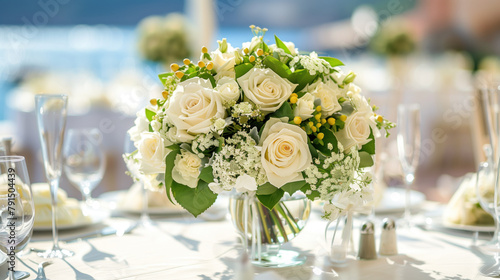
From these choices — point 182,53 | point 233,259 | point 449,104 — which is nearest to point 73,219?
point 233,259

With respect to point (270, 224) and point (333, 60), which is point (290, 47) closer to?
point (333, 60)

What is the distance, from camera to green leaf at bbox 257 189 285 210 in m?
1.01

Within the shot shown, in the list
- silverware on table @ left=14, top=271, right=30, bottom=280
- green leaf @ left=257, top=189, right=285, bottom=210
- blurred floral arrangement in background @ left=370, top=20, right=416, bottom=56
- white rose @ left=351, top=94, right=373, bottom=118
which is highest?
blurred floral arrangement in background @ left=370, top=20, right=416, bottom=56

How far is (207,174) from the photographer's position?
0.99 meters

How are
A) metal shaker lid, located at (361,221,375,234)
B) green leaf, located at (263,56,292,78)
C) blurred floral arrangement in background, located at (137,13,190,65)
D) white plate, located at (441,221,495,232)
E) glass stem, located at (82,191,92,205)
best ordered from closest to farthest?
1. green leaf, located at (263,56,292,78)
2. metal shaker lid, located at (361,221,375,234)
3. white plate, located at (441,221,495,232)
4. glass stem, located at (82,191,92,205)
5. blurred floral arrangement in background, located at (137,13,190,65)

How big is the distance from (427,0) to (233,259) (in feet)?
28.0

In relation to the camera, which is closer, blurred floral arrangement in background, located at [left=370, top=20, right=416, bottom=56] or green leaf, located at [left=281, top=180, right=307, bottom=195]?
green leaf, located at [left=281, top=180, right=307, bottom=195]

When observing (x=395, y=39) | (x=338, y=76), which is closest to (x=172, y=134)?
(x=338, y=76)

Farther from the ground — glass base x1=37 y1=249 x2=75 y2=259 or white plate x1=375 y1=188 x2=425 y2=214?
white plate x1=375 y1=188 x2=425 y2=214

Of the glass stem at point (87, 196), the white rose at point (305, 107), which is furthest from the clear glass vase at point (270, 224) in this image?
the glass stem at point (87, 196)

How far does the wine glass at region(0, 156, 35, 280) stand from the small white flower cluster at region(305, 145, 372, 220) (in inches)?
19.3

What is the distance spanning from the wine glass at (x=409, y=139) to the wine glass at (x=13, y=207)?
2.92 ft

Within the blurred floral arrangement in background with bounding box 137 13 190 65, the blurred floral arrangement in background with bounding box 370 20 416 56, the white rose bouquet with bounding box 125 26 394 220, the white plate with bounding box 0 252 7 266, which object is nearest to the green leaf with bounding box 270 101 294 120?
the white rose bouquet with bounding box 125 26 394 220

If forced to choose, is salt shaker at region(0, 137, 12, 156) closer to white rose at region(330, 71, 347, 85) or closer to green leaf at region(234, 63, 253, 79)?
green leaf at region(234, 63, 253, 79)
